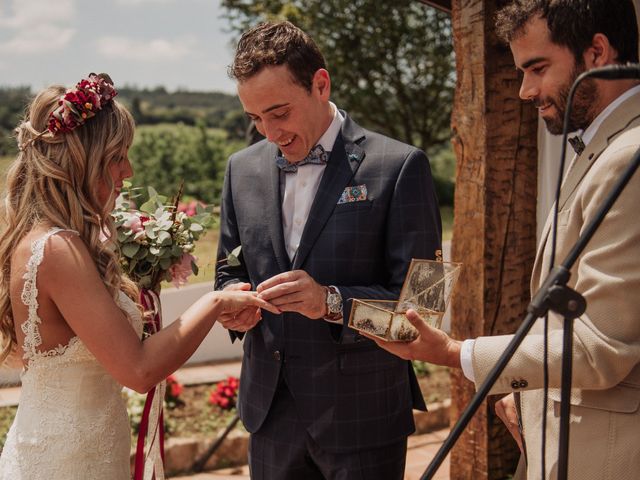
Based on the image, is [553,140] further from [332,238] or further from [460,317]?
[332,238]

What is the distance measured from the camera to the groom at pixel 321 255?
8.48 feet

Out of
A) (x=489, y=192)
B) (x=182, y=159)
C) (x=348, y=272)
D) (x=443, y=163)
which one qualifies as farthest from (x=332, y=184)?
(x=443, y=163)

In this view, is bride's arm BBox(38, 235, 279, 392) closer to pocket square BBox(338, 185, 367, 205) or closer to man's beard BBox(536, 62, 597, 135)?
pocket square BBox(338, 185, 367, 205)

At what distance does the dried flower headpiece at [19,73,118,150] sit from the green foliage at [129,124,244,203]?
1094cm

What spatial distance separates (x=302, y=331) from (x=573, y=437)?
1017mm

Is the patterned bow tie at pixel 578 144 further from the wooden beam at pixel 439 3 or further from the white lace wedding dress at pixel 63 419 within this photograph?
the wooden beam at pixel 439 3

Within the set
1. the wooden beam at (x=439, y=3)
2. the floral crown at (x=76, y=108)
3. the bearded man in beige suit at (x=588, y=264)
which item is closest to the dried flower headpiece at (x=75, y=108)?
the floral crown at (x=76, y=108)

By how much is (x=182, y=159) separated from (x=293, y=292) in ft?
38.0

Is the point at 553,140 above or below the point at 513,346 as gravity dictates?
above

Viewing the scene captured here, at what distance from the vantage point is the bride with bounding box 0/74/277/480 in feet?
7.21

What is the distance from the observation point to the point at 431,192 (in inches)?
105

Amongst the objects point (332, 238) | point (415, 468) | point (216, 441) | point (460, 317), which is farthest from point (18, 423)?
point (415, 468)

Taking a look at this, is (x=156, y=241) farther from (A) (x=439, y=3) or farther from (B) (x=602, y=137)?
(A) (x=439, y=3)

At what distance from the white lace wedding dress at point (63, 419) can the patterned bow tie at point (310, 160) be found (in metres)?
0.73
